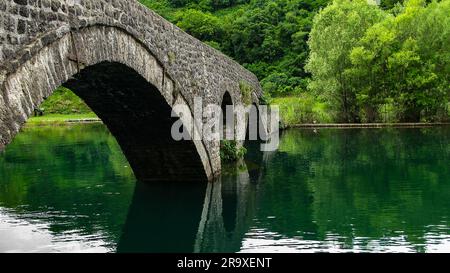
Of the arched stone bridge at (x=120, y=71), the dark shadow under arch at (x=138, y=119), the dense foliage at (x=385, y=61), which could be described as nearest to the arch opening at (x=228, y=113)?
the arched stone bridge at (x=120, y=71)

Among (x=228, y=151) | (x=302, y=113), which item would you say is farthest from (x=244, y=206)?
(x=302, y=113)

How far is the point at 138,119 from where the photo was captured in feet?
36.6

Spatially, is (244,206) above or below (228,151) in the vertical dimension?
below

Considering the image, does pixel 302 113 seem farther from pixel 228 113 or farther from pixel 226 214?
pixel 226 214

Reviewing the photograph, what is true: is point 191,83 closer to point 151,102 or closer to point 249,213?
point 151,102

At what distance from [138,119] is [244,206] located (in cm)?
290

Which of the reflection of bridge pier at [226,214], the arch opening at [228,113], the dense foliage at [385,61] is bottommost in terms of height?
the reflection of bridge pier at [226,214]

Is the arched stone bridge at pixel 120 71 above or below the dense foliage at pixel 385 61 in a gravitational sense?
below

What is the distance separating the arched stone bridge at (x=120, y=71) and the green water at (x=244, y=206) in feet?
3.48

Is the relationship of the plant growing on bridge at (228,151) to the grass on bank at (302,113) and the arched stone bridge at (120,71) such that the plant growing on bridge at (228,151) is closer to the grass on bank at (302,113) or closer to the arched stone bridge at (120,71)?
Result: the arched stone bridge at (120,71)

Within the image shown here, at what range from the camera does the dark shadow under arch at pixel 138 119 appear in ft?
29.2

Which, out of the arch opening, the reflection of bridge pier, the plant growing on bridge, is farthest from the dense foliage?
the reflection of bridge pier

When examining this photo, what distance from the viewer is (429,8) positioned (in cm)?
3250

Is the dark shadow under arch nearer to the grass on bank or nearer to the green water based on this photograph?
the green water
